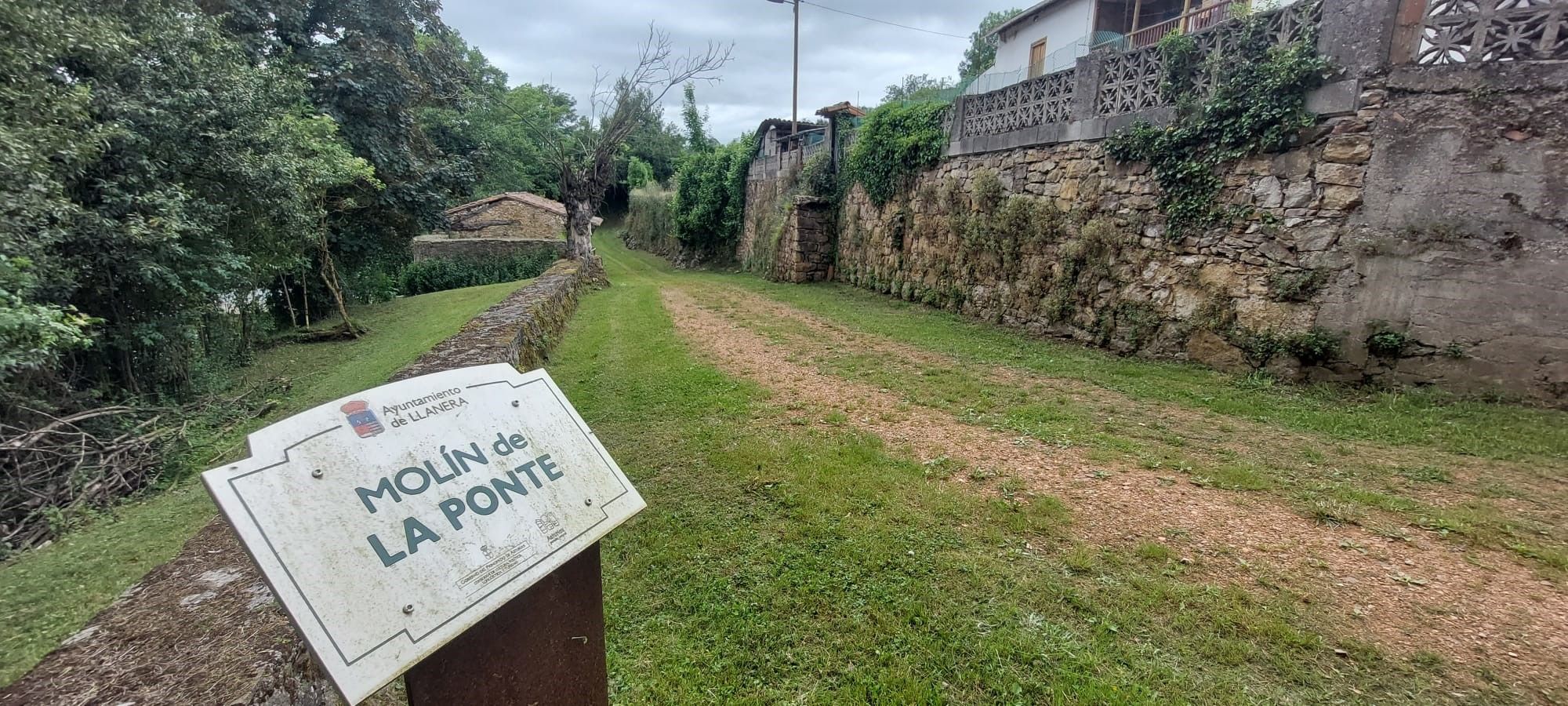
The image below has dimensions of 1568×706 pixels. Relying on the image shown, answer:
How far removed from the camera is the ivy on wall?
561 cm

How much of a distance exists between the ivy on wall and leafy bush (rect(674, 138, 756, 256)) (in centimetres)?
1492

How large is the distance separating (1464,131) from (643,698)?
7.10 metres

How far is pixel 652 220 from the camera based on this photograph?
92.9ft

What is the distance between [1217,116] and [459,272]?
19.4 metres

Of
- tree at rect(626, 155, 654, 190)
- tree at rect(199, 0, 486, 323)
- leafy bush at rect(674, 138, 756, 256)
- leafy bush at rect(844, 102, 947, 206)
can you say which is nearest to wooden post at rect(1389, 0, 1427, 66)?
leafy bush at rect(844, 102, 947, 206)

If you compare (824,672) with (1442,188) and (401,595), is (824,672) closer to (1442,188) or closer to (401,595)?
(401,595)

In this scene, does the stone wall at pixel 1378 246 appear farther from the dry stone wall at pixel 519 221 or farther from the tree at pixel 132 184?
the dry stone wall at pixel 519 221

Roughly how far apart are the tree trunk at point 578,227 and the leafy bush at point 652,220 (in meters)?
7.52

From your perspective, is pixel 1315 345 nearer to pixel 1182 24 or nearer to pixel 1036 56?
pixel 1182 24

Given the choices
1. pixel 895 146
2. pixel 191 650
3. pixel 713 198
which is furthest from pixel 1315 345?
pixel 713 198

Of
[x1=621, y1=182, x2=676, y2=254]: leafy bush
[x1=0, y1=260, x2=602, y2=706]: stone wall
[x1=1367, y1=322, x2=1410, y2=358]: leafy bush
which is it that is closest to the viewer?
[x1=0, y1=260, x2=602, y2=706]: stone wall

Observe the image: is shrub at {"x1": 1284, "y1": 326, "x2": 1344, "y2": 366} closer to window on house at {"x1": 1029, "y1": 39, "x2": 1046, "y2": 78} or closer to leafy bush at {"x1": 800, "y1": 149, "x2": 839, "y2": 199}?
leafy bush at {"x1": 800, "y1": 149, "x2": 839, "y2": 199}

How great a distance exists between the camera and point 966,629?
98.0 inches

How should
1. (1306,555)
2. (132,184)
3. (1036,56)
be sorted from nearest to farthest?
(1306,555) → (132,184) → (1036,56)
